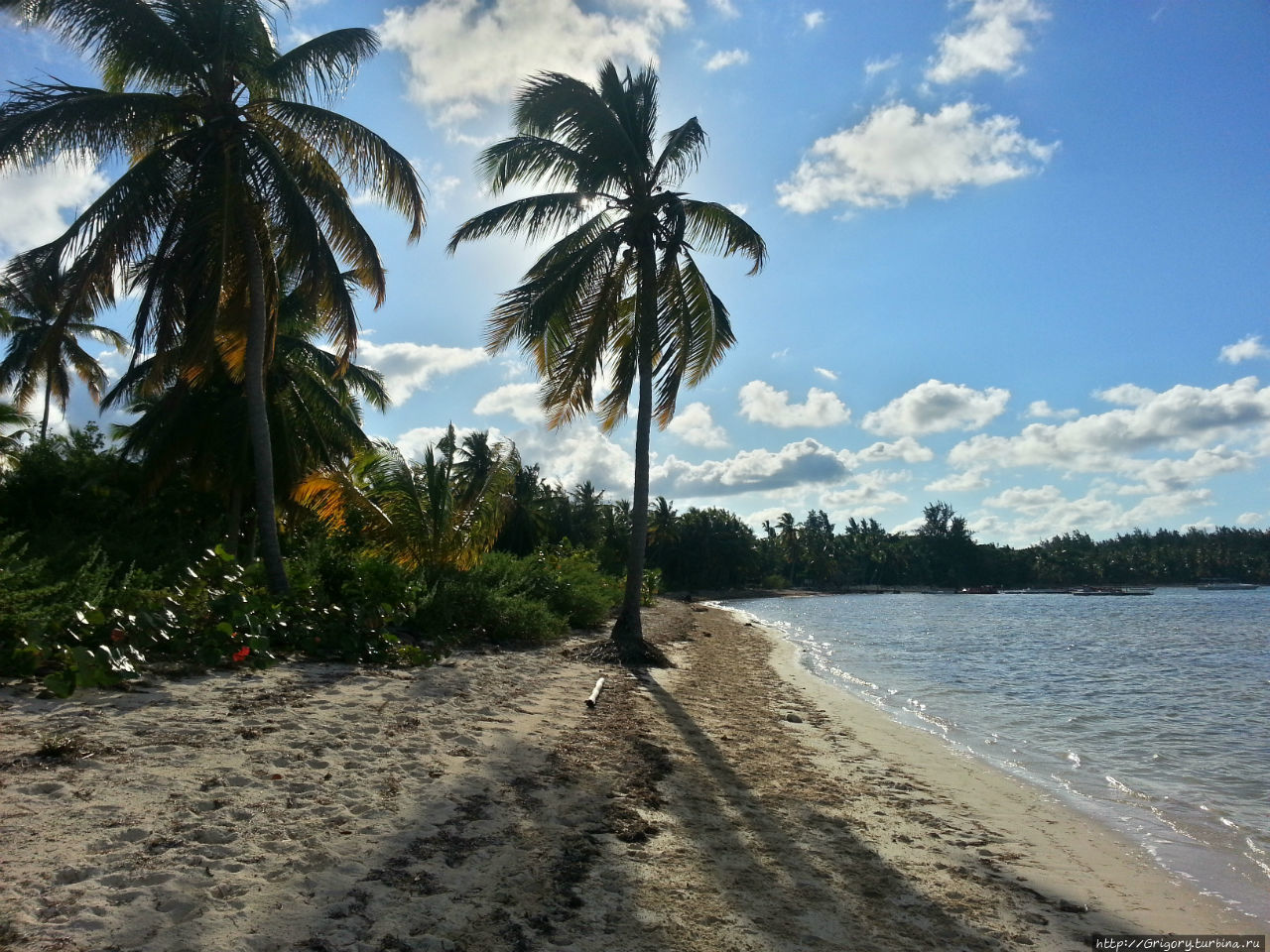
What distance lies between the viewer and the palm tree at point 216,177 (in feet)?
34.1

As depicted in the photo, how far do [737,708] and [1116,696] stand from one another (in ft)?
25.8

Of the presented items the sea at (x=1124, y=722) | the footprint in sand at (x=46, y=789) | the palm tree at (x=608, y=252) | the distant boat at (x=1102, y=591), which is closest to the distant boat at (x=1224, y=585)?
the distant boat at (x=1102, y=591)

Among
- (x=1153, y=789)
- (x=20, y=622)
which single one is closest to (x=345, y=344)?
(x=20, y=622)

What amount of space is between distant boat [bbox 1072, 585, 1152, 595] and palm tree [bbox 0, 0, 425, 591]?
112620 millimetres

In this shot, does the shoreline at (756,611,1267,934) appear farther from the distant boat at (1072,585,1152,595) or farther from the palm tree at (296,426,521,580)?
the distant boat at (1072,585,1152,595)

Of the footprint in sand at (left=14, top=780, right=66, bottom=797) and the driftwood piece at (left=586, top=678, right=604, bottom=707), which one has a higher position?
the footprint in sand at (left=14, top=780, right=66, bottom=797)

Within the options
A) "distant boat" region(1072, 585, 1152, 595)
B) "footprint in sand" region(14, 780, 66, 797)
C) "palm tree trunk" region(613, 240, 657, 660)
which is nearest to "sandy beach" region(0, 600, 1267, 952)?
"footprint in sand" region(14, 780, 66, 797)

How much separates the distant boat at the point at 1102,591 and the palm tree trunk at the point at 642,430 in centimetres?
10782

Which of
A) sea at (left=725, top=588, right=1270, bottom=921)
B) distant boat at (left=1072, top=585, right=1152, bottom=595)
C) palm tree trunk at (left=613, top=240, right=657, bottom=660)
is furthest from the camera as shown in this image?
distant boat at (left=1072, top=585, right=1152, bottom=595)

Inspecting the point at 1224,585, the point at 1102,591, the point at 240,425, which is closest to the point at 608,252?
the point at 240,425

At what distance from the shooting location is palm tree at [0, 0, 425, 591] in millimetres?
10398

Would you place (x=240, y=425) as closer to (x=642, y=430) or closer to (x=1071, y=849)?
(x=642, y=430)

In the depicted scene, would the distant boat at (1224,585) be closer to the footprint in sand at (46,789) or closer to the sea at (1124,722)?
the sea at (1124,722)

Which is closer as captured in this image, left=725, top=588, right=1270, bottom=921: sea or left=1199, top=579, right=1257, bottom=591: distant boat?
left=725, top=588, right=1270, bottom=921: sea
